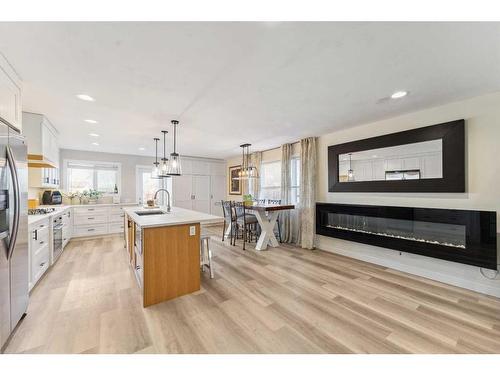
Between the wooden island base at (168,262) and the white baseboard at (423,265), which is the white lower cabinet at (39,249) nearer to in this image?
the wooden island base at (168,262)

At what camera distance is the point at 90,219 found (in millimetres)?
5105

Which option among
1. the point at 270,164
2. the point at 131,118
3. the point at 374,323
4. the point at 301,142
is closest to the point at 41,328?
the point at 131,118

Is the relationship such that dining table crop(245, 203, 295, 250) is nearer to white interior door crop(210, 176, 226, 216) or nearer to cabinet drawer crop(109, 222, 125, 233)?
white interior door crop(210, 176, 226, 216)

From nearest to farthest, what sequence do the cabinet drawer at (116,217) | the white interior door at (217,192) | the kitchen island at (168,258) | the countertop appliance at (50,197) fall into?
the kitchen island at (168,258)
the countertop appliance at (50,197)
the cabinet drawer at (116,217)
the white interior door at (217,192)

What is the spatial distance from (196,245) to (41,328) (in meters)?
1.45

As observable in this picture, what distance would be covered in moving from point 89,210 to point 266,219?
4.38m

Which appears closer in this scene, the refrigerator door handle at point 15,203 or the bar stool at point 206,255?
the refrigerator door handle at point 15,203

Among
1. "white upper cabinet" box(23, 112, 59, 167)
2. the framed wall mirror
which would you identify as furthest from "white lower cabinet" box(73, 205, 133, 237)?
the framed wall mirror

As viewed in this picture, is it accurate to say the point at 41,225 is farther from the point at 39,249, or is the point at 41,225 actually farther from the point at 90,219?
the point at 90,219

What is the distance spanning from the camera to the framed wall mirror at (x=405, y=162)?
8.50ft

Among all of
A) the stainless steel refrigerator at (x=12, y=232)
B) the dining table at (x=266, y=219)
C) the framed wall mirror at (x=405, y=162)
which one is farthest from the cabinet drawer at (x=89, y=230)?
the framed wall mirror at (x=405, y=162)

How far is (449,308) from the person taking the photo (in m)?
2.11

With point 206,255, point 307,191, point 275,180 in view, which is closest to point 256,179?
point 275,180

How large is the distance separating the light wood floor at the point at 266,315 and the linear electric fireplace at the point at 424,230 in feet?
1.43
